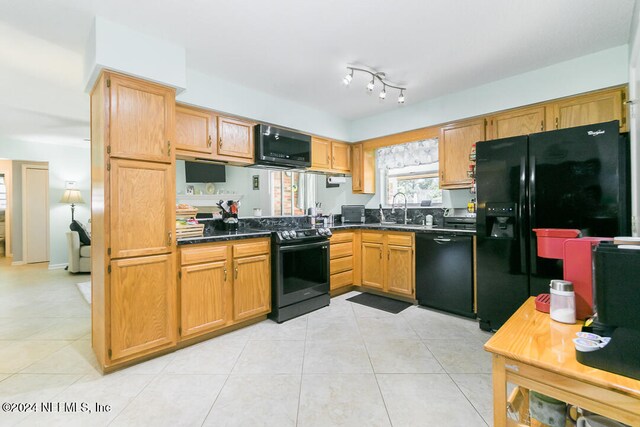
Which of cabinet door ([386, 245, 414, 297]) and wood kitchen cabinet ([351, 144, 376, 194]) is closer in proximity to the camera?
cabinet door ([386, 245, 414, 297])

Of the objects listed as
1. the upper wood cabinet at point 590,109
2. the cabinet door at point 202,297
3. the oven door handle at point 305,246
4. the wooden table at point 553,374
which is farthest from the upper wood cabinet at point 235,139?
A: the upper wood cabinet at point 590,109

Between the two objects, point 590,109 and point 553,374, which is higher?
point 590,109

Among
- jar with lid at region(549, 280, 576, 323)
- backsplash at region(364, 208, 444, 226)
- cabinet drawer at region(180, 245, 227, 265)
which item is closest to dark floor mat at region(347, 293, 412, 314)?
backsplash at region(364, 208, 444, 226)

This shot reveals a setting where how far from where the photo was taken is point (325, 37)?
7.39 ft

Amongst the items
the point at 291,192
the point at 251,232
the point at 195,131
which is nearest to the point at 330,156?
the point at 291,192

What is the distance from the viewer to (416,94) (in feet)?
11.1

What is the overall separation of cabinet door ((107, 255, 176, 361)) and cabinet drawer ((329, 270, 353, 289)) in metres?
1.94

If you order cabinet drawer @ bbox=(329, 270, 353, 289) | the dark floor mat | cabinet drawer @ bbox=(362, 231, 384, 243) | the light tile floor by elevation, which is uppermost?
cabinet drawer @ bbox=(362, 231, 384, 243)

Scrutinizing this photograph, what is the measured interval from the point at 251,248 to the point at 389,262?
5.78 feet

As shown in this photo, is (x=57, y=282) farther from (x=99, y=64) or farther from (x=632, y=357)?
(x=632, y=357)

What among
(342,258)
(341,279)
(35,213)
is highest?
(35,213)

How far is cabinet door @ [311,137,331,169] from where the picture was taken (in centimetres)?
398

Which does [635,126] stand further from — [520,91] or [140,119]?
[140,119]

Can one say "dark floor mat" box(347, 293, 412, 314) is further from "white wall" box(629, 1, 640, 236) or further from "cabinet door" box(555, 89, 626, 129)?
"cabinet door" box(555, 89, 626, 129)
